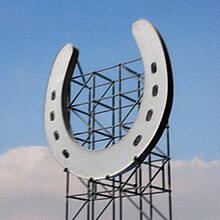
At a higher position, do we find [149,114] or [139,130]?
[149,114]

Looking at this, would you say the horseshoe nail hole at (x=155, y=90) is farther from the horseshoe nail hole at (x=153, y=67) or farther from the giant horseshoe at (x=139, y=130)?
the horseshoe nail hole at (x=153, y=67)

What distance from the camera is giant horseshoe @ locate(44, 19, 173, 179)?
1558 cm

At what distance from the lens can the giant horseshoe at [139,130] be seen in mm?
15578

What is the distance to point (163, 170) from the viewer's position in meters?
16.9

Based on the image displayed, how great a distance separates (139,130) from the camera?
1580 centimetres

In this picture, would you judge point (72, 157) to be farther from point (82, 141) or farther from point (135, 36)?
point (135, 36)

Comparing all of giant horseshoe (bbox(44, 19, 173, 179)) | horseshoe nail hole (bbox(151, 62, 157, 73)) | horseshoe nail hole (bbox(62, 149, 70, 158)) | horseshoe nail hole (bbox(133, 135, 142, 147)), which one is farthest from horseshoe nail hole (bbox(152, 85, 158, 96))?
horseshoe nail hole (bbox(62, 149, 70, 158))

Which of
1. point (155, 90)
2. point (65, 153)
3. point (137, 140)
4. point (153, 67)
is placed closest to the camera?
point (137, 140)

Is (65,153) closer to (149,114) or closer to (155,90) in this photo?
(149,114)

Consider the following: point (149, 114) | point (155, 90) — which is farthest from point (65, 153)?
point (155, 90)

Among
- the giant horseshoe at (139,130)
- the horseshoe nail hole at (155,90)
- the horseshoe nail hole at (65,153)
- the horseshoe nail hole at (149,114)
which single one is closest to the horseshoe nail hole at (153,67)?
the giant horseshoe at (139,130)

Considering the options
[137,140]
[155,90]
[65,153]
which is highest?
[155,90]

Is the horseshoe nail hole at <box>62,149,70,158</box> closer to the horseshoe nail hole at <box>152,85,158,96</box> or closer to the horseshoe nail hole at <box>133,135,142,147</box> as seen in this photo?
the horseshoe nail hole at <box>133,135,142,147</box>

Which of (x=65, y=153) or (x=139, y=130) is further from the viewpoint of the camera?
(x=65, y=153)
